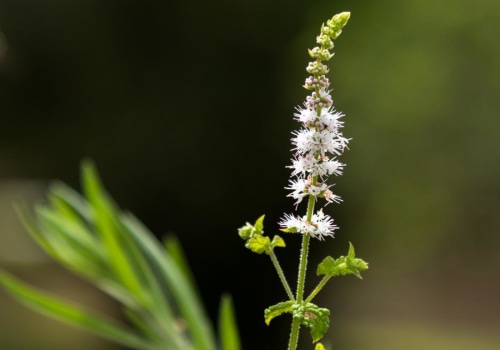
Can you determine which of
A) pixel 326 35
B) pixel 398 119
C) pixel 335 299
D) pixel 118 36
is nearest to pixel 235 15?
pixel 118 36

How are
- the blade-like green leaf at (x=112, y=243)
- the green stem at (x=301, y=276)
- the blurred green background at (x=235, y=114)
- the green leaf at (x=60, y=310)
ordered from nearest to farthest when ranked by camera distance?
the green stem at (x=301, y=276) → the green leaf at (x=60, y=310) → the blade-like green leaf at (x=112, y=243) → the blurred green background at (x=235, y=114)

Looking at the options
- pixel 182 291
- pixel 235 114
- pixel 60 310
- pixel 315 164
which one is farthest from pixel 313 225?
pixel 235 114

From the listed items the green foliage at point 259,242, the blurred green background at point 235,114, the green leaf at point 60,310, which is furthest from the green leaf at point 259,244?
the blurred green background at point 235,114

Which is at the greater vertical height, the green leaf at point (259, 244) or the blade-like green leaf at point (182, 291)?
the blade-like green leaf at point (182, 291)

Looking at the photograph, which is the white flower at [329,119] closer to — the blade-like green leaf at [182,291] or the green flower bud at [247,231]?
the green flower bud at [247,231]

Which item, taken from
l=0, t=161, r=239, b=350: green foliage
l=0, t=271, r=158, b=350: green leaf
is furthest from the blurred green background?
l=0, t=271, r=158, b=350: green leaf

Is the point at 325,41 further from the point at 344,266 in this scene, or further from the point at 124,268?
the point at 124,268
